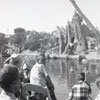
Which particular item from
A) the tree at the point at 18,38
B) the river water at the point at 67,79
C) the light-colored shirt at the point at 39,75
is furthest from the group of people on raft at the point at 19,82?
the tree at the point at 18,38

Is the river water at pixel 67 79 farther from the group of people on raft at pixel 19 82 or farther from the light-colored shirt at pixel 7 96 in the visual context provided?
the light-colored shirt at pixel 7 96

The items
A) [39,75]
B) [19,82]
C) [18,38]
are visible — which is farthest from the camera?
[18,38]

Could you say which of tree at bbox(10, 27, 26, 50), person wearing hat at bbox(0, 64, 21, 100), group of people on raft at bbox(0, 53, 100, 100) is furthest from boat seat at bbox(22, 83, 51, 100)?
tree at bbox(10, 27, 26, 50)

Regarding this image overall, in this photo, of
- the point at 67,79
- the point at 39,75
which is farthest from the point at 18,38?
the point at 39,75

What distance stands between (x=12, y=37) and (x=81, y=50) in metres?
39.9

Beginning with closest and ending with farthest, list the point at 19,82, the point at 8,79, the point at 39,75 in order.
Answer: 1. the point at 8,79
2. the point at 19,82
3. the point at 39,75

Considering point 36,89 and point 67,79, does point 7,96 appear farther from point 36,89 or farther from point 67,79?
point 67,79

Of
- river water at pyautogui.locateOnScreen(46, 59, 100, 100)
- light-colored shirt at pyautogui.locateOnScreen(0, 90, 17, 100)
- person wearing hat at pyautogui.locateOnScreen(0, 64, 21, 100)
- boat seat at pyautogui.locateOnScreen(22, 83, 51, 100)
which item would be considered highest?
person wearing hat at pyautogui.locateOnScreen(0, 64, 21, 100)

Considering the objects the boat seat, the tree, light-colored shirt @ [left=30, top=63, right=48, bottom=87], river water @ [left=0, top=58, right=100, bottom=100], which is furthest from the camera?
the tree

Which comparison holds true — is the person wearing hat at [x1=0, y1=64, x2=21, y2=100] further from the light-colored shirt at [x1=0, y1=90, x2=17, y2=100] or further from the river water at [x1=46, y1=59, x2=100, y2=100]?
the river water at [x1=46, y1=59, x2=100, y2=100]

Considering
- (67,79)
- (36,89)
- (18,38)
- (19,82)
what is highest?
(18,38)

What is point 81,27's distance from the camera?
110188mm

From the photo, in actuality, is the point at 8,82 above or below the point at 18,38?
below

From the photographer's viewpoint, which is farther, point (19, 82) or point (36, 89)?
point (36, 89)
